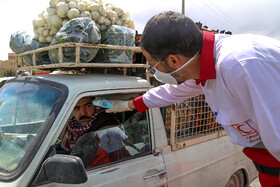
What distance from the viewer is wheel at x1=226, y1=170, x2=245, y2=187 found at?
10.1ft

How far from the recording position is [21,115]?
1.92 m

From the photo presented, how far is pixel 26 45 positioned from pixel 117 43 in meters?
1.12

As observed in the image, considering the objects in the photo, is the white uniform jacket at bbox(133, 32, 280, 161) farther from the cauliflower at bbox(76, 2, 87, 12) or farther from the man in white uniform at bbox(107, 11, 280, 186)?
the cauliflower at bbox(76, 2, 87, 12)

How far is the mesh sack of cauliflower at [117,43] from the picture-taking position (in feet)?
7.48

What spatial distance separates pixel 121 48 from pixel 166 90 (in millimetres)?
598

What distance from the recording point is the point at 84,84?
1821 millimetres

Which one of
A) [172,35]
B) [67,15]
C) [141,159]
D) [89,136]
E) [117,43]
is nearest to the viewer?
[172,35]

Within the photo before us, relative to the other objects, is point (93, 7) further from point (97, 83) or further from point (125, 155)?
point (125, 155)

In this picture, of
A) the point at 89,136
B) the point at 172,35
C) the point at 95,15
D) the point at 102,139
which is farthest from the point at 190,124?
the point at 95,15

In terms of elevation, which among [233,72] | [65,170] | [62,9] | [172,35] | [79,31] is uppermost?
[62,9]

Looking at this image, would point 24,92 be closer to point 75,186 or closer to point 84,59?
point 84,59

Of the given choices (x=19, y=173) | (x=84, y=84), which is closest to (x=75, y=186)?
(x=19, y=173)

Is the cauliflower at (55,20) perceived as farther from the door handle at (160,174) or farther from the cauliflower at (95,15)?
the door handle at (160,174)

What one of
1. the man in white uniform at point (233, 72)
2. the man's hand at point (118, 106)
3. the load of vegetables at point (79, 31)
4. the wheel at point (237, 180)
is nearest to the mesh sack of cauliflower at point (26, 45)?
the load of vegetables at point (79, 31)
